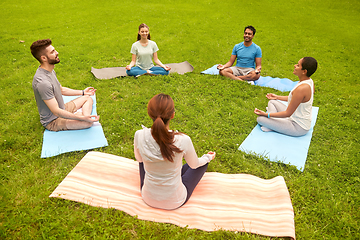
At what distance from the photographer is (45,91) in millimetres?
4980

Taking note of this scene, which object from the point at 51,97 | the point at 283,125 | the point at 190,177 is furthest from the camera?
the point at 283,125

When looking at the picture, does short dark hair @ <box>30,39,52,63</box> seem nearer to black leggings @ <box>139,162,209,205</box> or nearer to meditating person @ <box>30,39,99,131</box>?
meditating person @ <box>30,39,99,131</box>

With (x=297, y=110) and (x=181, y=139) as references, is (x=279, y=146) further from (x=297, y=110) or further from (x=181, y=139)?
(x=181, y=139)

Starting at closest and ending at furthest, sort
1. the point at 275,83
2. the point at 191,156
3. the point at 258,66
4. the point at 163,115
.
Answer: the point at 163,115 < the point at 191,156 < the point at 258,66 < the point at 275,83

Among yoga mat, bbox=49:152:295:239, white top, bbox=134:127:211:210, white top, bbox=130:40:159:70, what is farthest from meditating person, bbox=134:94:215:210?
white top, bbox=130:40:159:70

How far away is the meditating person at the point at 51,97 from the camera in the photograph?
4.97 m

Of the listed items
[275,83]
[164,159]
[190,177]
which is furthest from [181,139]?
[275,83]

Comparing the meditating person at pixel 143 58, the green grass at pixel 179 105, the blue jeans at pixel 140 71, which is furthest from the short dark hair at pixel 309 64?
the blue jeans at pixel 140 71

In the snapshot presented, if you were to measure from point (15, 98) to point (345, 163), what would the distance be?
8703 mm

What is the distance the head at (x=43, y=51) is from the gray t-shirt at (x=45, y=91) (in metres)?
0.26

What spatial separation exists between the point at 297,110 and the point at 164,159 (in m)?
3.96

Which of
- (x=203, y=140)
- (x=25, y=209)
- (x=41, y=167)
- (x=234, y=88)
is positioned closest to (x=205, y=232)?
(x=203, y=140)

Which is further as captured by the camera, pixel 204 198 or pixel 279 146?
pixel 279 146

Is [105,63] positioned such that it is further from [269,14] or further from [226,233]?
[269,14]
